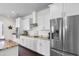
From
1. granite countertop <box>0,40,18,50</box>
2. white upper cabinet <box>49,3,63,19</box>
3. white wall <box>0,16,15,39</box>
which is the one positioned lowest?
granite countertop <box>0,40,18,50</box>

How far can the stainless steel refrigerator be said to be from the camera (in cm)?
161

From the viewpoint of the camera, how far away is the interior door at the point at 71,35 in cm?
160

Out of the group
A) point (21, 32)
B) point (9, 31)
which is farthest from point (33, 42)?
point (9, 31)

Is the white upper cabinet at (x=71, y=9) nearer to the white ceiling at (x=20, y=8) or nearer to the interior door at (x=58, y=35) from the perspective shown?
the interior door at (x=58, y=35)

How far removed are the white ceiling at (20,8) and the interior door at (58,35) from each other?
41 centimetres

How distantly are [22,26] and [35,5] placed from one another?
16.3 inches

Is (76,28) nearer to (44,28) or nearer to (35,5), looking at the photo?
(44,28)

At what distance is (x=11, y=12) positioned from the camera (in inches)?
63.5

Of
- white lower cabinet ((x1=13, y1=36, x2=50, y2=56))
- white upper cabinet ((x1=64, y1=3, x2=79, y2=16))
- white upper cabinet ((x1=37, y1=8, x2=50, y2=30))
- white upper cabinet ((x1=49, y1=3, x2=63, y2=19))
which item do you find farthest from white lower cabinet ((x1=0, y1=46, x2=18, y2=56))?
white upper cabinet ((x1=64, y1=3, x2=79, y2=16))

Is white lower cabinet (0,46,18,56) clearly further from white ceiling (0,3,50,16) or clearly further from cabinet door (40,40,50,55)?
white ceiling (0,3,50,16)

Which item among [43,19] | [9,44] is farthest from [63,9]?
[9,44]

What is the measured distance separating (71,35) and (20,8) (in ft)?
3.12

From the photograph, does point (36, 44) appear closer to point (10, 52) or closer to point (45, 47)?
point (45, 47)

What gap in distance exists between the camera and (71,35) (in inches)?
64.1
